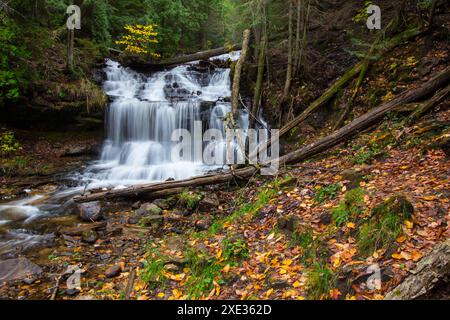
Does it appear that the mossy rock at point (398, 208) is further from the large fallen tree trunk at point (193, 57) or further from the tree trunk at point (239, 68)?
the large fallen tree trunk at point (193, 57)

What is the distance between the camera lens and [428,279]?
2.78m

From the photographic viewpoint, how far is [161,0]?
20094mm

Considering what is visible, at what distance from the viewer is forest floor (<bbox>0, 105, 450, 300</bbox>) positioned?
11.8 feet

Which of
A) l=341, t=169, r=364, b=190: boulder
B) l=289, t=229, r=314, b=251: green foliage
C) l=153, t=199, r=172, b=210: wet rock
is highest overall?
l=341, t=169, r=364, b=190: boulder

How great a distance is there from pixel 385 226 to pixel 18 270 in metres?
5.82

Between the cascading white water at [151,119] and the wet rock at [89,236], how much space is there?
4.04 metres

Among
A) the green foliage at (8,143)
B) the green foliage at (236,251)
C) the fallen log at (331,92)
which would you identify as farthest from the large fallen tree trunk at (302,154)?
the green foliage at (8,143)

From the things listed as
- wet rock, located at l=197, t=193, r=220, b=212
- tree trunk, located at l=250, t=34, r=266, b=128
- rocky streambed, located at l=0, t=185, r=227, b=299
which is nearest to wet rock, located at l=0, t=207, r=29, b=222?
rocky streambed, located at l=0, t=185, r=227, b=299

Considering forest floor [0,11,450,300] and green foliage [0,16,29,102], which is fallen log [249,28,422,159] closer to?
forest floor [0,11,450,300]

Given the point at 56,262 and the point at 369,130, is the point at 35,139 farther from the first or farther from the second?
Result: the point at 369,130

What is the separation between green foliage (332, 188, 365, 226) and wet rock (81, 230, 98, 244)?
4807 millimetres

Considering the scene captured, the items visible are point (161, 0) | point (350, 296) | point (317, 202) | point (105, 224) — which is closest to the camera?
point (350, 296)
